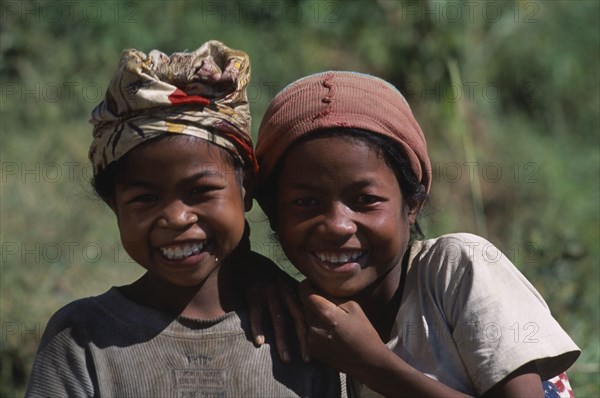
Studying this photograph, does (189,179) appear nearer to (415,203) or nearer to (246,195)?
(246,195)

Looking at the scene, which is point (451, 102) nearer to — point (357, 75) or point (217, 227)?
point (357, 75)

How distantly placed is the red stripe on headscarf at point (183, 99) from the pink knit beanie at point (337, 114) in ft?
0.91

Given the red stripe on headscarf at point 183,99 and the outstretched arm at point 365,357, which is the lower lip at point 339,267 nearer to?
the outstretched arm at point 365,357

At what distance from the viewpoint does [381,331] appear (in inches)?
108

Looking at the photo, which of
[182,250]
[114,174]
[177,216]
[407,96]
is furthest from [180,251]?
[407,96]

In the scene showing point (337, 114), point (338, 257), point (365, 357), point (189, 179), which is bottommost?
point (365, 357)

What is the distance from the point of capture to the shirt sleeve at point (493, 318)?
240 cm

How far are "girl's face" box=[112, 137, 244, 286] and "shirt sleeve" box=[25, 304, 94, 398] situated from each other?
266mm

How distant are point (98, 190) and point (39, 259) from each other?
2.46 metres

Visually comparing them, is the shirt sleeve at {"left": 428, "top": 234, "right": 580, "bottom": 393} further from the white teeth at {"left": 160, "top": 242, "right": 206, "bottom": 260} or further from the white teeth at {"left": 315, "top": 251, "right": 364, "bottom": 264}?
the white teeth at {"left": 160, "top": 242, "right": 206, "bottom": 260}

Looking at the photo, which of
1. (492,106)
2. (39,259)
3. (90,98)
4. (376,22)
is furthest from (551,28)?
(39,259)

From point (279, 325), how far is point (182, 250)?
0.35 metres

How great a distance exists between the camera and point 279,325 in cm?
258

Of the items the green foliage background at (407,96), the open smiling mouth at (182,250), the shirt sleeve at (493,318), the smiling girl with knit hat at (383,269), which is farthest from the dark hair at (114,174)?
the green foliage background at (407,96)
